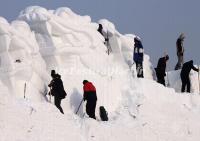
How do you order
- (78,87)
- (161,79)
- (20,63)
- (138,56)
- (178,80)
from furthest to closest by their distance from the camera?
(178,80), (161,79), (138,56), (78,87), (20,63)

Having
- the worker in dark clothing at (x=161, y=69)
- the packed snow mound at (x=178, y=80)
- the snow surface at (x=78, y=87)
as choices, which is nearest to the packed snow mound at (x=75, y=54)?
the snow surface at (x=78, y=87)

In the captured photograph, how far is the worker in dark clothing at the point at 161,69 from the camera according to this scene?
78.9ft

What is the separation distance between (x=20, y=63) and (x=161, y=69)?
5813mm

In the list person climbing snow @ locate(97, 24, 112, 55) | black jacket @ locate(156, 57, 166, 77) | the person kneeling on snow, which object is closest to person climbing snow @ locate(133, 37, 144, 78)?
black jacket @ locate(156, 57, 166, 77)

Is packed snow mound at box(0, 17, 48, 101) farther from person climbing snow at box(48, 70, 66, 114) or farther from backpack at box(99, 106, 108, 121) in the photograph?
backpack at box(99, 106, 108, 121)

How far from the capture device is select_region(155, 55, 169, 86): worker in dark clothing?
24.1 metres

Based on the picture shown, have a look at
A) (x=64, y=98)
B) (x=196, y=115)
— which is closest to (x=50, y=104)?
(x=64, y=98)

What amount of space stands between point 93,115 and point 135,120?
1484 millimetres

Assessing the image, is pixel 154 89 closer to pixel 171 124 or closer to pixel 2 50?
pixel 171 124

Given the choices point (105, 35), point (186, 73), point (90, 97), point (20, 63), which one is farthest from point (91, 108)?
point (105, 35)

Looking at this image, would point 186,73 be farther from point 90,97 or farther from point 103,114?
point 90,97

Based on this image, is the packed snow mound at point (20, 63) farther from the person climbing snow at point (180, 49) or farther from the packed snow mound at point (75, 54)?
the person climbing snow at point (180, 49)

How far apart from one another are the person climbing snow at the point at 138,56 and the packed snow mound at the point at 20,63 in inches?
142

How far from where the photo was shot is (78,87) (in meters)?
21.6
